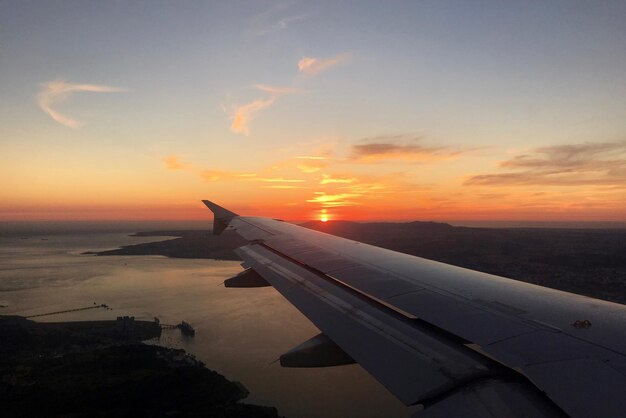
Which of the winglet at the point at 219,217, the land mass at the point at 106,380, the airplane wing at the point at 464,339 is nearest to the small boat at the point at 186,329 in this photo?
the land mass at the point at 106,380

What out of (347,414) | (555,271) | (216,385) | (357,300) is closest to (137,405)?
(216,385)

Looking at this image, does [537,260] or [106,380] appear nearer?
[106,380]

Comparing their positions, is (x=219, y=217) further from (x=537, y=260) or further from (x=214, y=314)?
(x=537, y=260)

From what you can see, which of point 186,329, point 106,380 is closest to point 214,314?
point 186,329

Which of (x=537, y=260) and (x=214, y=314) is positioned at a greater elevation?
(x=537, y=260)

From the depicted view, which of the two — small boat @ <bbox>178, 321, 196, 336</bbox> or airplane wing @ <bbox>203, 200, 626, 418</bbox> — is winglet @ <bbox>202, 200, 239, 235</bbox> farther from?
small boat @ <bbox>178, 321, 196, 336</bbox>

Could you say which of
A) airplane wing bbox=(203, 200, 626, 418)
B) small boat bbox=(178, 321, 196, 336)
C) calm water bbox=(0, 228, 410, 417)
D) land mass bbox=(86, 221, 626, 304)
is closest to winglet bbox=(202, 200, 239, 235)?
airplane wing bbox=(203, 200, 626, 418)

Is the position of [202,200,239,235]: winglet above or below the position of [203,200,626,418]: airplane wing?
above
